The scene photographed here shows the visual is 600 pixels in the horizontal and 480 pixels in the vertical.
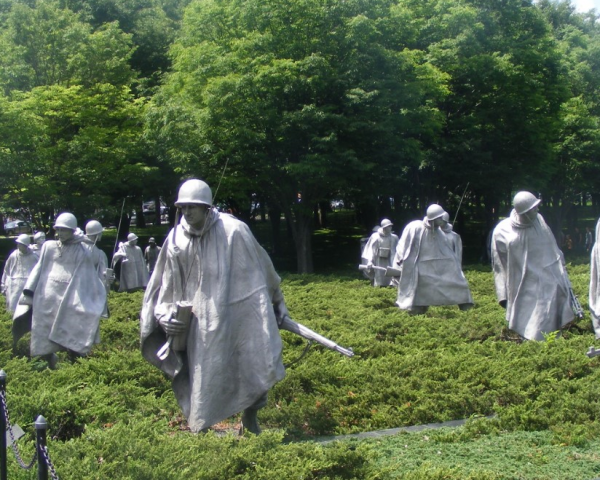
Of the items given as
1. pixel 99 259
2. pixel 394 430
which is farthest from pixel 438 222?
pixel 394 430

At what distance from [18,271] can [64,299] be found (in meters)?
6.06

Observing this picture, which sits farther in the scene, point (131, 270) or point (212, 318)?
point (131, 270)

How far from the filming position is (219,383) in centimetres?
616

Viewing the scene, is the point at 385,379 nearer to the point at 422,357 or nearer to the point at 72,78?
the point at 422,357

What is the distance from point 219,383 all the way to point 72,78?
27.1 metres

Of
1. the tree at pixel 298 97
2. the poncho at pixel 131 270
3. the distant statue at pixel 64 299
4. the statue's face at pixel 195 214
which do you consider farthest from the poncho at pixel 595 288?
the poncho at pixel 131 270

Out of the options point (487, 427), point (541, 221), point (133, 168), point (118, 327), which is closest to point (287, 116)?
point (133, 168)

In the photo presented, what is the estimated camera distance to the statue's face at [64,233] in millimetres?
10517

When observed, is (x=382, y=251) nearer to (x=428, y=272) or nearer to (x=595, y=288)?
(x=428, y=272)

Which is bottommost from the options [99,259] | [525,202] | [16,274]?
[16,274]

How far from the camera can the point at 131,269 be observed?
25.2 metres

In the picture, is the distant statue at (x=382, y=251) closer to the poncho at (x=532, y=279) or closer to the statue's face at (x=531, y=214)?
the poncho at (x=532, y=279)

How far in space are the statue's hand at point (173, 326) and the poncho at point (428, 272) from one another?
8.33 m

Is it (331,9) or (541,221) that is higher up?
(331,9)
